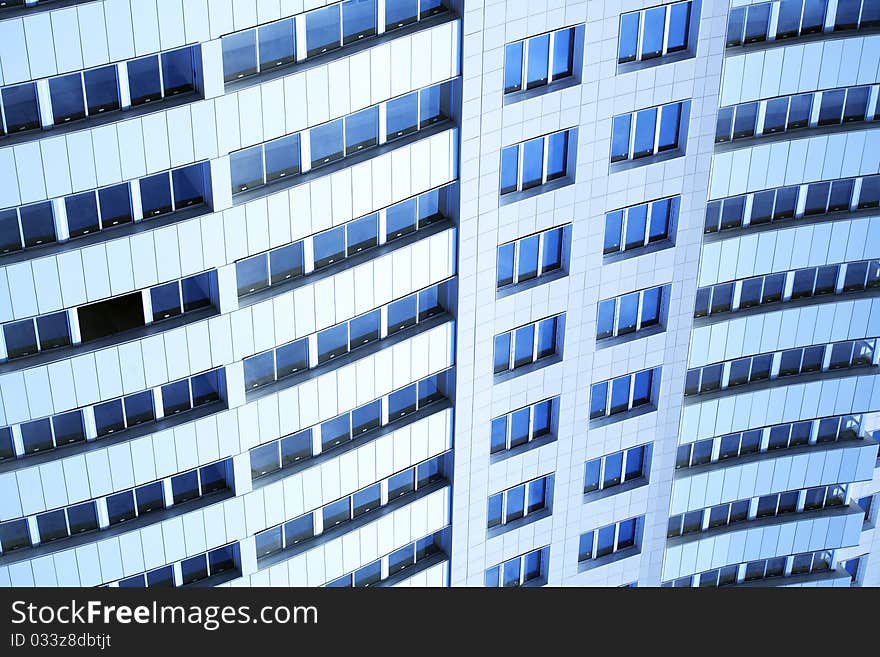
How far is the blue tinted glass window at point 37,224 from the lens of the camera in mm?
41406

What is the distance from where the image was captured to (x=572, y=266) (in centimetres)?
5144

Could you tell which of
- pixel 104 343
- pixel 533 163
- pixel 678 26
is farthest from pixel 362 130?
pixel 678 26

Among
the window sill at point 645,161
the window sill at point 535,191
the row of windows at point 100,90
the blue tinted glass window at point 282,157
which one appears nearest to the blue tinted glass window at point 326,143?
the blue tinted glass window at point 282,157

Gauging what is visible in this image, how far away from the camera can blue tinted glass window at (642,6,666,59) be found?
4822 cm

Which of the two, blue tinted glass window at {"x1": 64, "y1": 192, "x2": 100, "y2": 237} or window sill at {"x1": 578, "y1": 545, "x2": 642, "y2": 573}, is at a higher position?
blue tinted glass window at {"x1": 64, "y1": 192, "x2": 100, "y2": 237}

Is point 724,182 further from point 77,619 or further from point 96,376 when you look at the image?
point 77,619

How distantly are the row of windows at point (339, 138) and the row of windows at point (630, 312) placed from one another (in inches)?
434

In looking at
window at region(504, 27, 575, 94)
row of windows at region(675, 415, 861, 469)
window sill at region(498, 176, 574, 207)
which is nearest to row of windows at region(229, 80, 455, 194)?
window at region(504, 27, 575, 94)

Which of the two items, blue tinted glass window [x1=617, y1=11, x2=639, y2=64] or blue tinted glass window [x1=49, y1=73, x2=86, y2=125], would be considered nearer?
blue tinted glass window [x1=49, y1=73, x2=86, y2=125]

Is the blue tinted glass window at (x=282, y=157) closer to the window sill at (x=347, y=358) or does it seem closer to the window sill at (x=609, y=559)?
the window sill at (x=347, y=358)

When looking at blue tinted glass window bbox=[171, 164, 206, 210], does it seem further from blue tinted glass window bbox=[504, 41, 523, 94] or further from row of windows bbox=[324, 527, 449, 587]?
row of windows bbox=[324, 527, 449, 587]

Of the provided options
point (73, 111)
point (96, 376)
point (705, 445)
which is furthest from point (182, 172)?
point (705, 445)

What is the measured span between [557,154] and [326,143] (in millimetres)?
8423

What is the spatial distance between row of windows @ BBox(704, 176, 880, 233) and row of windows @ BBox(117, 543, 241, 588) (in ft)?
67.5
